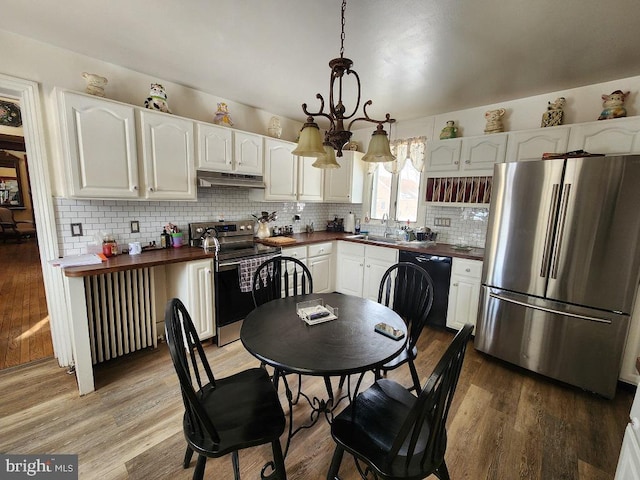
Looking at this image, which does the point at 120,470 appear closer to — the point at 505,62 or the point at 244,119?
the point at 244,119

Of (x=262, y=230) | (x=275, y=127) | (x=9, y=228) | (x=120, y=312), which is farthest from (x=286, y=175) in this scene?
(x=9, y=228)

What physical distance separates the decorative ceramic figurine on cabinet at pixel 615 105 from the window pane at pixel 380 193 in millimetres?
2199

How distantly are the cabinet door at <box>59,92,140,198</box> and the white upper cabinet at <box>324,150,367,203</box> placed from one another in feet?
7.74

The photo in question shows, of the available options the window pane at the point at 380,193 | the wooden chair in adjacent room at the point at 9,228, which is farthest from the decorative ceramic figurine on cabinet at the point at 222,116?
the wooden chair in adjacent room at the point at 9,228

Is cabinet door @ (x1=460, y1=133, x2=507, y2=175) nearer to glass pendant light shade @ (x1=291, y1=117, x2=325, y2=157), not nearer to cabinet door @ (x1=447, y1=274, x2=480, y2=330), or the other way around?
cabinet door @ (x1=447, y1=274, x2=480, y2=330)

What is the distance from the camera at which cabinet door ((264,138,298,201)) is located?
3256mm

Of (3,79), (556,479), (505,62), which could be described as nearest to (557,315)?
(556,479)

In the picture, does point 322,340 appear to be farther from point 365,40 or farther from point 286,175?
point 286,175

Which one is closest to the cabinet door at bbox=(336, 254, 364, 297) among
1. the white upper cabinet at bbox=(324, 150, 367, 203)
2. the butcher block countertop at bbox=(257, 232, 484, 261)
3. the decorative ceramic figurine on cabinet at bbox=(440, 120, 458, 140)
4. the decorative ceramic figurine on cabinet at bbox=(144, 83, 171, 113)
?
the butcher block countertop at bbox=(257, 232, 484, 261)

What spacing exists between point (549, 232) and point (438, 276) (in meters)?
1.06

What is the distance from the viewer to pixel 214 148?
2.75 m

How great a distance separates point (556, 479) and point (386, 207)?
3150 mm

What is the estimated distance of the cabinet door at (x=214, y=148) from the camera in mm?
2658

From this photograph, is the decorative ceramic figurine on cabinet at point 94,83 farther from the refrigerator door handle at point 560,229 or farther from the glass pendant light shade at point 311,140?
the refrigerator door handle at point 560,229
